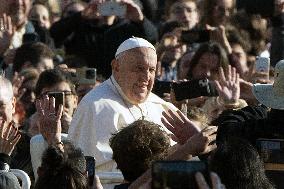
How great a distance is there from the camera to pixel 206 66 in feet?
40.8

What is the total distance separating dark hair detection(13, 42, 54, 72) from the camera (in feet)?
→ 42.9

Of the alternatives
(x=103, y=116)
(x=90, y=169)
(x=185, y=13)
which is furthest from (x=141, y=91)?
(x=185, y=13)

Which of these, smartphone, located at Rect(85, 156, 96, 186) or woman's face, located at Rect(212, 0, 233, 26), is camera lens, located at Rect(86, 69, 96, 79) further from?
smartphone, located at Rect(85, 156, 96, 186)

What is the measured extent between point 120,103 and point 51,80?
2015 mm

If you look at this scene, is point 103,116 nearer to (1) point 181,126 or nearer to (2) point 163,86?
(1) point 181,126

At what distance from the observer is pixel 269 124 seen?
7785 millimetres

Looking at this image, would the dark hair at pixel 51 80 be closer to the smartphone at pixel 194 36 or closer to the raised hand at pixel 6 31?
the raised hand at pixel 6 31

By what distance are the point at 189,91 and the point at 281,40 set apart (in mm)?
4170

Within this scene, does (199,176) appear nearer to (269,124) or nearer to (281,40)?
(269,124)

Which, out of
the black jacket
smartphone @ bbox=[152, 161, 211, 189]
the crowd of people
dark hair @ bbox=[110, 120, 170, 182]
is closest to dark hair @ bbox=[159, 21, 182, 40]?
the crowd of people

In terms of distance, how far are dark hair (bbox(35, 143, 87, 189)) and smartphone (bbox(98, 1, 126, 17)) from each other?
722cm

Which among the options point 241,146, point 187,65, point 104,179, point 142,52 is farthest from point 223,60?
point 241,146

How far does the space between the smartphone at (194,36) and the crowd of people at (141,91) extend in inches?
0.6

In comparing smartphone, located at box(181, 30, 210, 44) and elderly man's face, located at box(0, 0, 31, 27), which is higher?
elderly man's face, located at box(0, 0, 31, 27)
